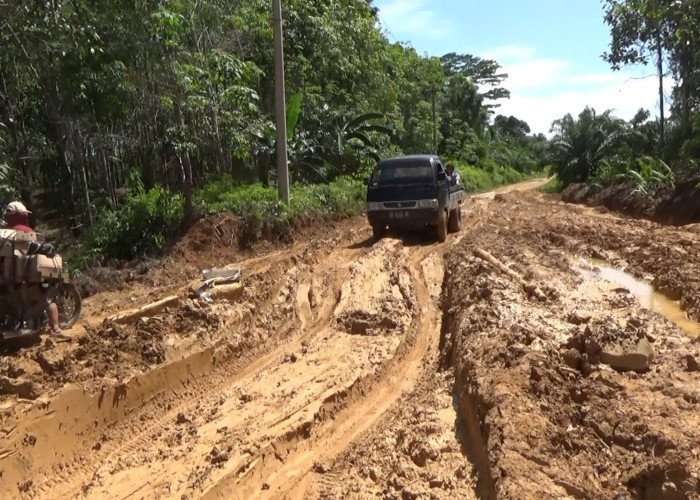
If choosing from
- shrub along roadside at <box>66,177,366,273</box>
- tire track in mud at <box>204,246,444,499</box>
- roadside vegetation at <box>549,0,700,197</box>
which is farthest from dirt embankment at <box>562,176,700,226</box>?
tire track in mud at <box>204,246,444,499</box>

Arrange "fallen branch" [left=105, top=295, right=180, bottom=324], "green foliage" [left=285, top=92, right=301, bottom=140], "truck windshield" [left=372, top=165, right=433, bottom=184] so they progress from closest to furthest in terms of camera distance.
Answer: "fallen branch" [left=105, top=295, right=180, bottom=324] → "truck windshield" [left=372, top=165, right=433, bottom=184] → "green foliage" [left=285, top=92, right=301, bottom=140]

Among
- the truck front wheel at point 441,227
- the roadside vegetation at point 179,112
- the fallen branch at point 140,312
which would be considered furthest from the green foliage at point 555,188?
the fallen branch at point 140,312

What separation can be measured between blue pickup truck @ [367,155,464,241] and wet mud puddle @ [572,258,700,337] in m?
3.32

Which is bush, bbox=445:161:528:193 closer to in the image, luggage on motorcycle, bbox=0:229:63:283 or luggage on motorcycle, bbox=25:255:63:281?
luggage on motorcycle, bbox=25:255:63:281

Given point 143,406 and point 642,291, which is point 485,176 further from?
point 143,406

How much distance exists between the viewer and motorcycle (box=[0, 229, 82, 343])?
7.11 meters

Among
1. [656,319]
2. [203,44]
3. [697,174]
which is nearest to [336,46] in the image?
[203,44]

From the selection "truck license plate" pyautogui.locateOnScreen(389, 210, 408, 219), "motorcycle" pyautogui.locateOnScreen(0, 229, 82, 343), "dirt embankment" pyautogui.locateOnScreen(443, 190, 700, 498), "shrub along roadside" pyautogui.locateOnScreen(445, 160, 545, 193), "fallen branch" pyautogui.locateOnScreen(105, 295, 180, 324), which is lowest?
"dirt embankment" pyautogui.locateOnScreen(443, 190, 700, 498)

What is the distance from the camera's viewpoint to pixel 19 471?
5168 millimetres

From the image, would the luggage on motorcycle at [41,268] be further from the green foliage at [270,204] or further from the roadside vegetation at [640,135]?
the roadside vegetation at [640,135]

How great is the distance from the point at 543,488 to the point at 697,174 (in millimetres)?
19019

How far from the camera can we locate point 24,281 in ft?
23.6

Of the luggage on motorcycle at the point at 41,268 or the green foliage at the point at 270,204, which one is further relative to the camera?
the green foliage at the point at 270,204

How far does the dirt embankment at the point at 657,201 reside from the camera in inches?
771
